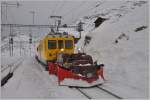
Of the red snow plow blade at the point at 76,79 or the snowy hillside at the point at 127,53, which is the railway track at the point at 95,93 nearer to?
the red snow plow blade at the point at 76,79

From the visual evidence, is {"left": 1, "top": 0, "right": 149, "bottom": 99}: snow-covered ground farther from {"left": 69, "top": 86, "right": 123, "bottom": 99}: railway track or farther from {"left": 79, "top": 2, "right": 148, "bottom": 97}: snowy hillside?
{"left": 69, "top": 86, "right": 123, "bottom": 99}: railway track

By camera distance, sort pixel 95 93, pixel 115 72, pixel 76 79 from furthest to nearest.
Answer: pixel 115 72, pixel 76 79, pixel 95 93

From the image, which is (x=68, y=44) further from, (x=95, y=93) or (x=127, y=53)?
(x=95, y=93)

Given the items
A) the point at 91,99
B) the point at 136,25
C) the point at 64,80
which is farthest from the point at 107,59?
the point at 91,99

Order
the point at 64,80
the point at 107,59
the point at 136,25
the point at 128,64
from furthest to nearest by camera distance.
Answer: the point at 136,25
the point at 107,59
the point at 128,64
the point at 64,80

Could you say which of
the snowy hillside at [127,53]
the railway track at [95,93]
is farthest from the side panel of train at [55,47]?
the railway track at [95,93]

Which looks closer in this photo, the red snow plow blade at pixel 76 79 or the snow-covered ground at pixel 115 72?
the snow-covered ground at pixel 115 72

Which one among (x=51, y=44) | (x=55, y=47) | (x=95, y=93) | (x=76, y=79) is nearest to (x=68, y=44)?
(x=55, y=47)

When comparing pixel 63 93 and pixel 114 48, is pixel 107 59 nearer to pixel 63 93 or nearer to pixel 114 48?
pixel 114 48

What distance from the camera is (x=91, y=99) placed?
1089 cm

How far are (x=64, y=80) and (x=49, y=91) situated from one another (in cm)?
165

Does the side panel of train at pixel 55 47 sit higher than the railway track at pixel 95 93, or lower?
higher

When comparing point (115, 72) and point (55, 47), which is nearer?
point (115, 72)

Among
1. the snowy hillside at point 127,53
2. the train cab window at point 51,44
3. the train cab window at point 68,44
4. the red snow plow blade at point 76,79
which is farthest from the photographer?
the train cab window at point 68,44
